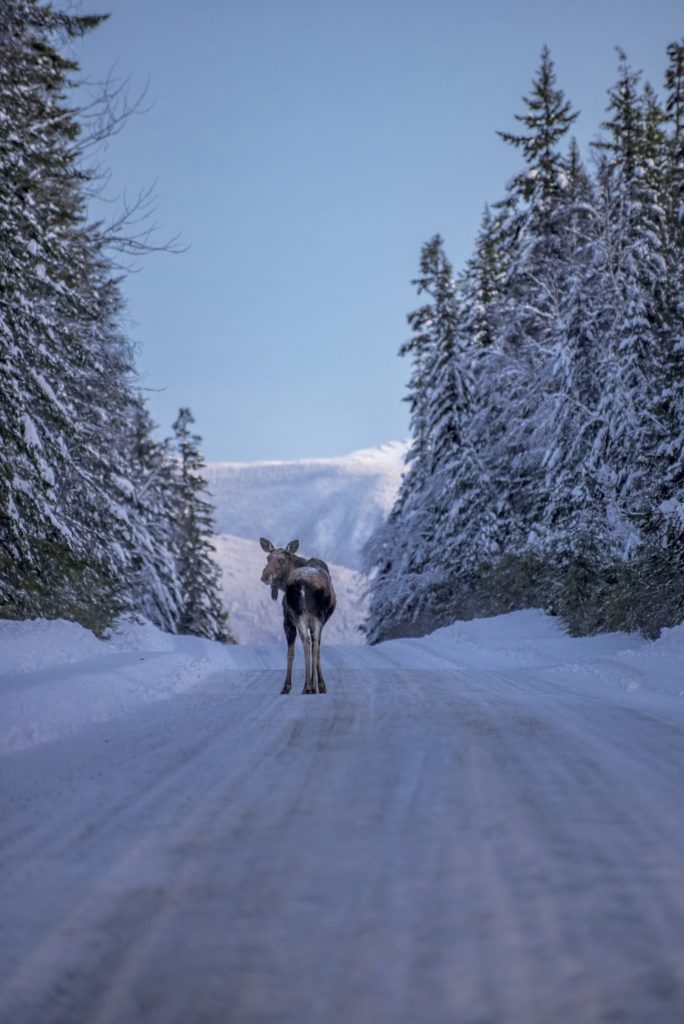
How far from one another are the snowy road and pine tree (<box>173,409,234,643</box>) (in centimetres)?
3238

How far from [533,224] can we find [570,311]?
7.43 meters

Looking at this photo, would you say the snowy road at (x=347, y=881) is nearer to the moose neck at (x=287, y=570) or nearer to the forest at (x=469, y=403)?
the moose neck at (x=287, y=570)

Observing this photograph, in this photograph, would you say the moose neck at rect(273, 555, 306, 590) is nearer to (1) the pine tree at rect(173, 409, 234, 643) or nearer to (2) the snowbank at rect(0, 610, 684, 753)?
(2) the snowbank at rect(0, 610, 684, 753)

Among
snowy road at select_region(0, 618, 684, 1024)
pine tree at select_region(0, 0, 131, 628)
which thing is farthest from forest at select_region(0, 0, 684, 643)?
snowy road at select_region(0, 618, 684, 1024)

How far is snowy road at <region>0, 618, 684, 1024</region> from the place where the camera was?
220 centimetres

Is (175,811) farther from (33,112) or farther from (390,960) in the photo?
(33,112)

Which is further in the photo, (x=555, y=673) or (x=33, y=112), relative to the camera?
(x=33, y=112)

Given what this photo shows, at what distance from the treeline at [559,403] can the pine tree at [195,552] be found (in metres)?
9.31

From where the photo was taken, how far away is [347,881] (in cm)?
299

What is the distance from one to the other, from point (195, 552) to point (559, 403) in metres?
24.5

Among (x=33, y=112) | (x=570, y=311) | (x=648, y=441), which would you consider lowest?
(x=648, y=441)

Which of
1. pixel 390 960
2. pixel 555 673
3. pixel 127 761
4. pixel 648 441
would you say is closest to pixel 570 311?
pixel 648 441

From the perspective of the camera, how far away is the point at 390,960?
2.37 metres

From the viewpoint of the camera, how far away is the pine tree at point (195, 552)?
39.8m
